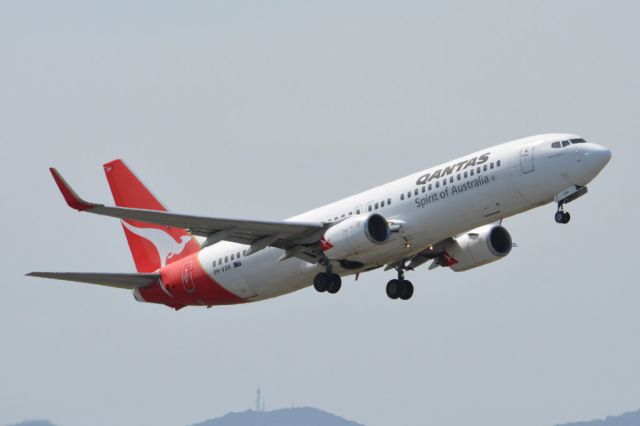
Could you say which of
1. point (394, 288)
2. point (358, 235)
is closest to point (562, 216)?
→ point (358, 235)

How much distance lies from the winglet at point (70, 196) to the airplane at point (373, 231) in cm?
4

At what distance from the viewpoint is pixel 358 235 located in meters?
55.6

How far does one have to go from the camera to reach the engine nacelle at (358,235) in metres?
55.5

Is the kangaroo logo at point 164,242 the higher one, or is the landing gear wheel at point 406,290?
the kangaroo logo at point 164,242

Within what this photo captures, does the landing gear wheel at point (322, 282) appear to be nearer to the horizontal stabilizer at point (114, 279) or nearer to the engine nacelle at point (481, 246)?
the engine nacelle at point (481, 246)

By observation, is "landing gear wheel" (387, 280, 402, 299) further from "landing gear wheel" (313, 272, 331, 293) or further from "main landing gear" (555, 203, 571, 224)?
"main landing gear" (555, 203, 571, 224)

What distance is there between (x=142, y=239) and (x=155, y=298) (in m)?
4.48

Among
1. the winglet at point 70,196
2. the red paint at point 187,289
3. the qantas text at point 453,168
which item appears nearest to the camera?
the winglet at point 70,196

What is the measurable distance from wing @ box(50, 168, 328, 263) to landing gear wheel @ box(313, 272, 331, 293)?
743 mm

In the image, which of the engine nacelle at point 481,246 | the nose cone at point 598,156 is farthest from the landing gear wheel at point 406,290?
the nose cone at point 598,156

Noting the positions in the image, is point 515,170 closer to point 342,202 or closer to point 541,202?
point 541,202

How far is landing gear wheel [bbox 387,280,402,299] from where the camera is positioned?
206 feet

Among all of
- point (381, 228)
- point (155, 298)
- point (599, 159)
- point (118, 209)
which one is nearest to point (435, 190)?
point (381, 228)

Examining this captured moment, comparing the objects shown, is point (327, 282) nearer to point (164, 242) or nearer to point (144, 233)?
point (164, 242)
